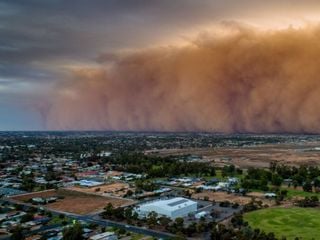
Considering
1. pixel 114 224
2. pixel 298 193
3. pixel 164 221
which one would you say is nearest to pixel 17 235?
pixel 114 224

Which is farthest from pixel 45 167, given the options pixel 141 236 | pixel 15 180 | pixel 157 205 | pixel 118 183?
pixel 141 236

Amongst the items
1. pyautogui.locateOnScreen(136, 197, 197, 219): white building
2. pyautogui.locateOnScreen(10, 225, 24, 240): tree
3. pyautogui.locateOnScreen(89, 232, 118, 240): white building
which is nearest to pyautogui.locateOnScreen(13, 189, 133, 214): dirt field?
pyautogui.locateOnScreen(136, 197, 197, 219): white building

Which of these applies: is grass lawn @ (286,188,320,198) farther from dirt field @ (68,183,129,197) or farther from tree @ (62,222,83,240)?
tree @ (62,222,83,240)

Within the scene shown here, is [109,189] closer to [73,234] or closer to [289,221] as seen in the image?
[73,234]

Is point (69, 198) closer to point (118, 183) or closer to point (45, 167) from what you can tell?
point (118, 183)

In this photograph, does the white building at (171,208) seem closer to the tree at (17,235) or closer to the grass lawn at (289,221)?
the grass lawn at (289,221)

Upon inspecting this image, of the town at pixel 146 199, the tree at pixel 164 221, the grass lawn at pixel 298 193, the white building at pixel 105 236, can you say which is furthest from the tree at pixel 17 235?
the grass lawn at pixel 298 193

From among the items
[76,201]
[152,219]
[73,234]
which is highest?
[73,234]
